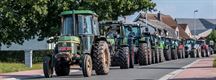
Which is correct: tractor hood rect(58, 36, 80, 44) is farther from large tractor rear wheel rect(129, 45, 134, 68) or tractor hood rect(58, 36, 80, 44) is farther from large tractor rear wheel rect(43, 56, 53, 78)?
large tractor rear wheel rect(129, 45, 134, 68)

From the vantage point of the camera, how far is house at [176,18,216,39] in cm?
17768

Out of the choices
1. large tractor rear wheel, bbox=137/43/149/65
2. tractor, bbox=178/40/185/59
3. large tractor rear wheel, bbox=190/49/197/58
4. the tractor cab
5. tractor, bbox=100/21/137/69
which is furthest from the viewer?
large tractor rear wheel, bbox=190/49/197/58

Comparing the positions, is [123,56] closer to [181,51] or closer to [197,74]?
[197,74]

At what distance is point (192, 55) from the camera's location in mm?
64438

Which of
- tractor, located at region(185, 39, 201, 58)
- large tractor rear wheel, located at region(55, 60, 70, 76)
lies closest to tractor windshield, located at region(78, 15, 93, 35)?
large tractor rear wheel, located at region(55, 60, 70, 76)

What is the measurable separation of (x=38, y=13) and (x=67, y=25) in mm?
15940

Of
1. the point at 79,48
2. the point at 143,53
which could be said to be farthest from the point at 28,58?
the point at 79,48

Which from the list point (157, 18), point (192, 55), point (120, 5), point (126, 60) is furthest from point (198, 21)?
point (126, 60)

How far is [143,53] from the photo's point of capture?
3528cm

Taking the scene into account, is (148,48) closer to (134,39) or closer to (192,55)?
(134,39)

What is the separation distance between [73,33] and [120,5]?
19.9 m

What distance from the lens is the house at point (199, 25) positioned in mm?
177675

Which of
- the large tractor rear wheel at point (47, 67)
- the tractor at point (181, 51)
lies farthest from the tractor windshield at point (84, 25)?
the tractor at point (181, 51)

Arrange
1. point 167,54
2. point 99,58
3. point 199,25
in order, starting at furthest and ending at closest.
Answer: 1. point 199,25
2. point 167,54
3. point 99,58
